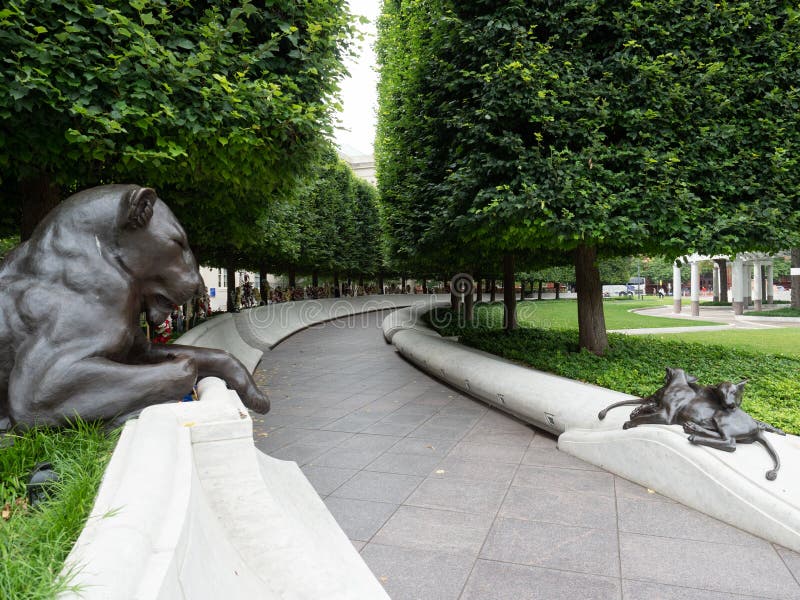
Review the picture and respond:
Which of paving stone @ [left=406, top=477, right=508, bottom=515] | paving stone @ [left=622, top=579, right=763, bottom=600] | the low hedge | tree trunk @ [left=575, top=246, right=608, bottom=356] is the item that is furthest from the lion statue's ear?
tree trunk @ [left=575, top=246, right=608, bottom=356]

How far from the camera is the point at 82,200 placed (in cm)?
328

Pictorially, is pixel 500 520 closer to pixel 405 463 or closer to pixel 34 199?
pixel 405 463

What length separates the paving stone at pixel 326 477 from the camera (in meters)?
4.70

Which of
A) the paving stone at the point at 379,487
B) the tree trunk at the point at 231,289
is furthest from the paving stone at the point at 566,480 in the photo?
the tree trunk at the point at 231,289

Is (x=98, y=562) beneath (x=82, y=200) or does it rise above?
beneath

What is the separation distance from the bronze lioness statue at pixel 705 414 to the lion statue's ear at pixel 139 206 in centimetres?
464

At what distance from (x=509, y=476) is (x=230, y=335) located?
29.1 feet

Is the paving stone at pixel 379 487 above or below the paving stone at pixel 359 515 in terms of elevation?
below

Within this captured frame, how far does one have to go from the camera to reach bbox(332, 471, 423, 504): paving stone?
4.50m

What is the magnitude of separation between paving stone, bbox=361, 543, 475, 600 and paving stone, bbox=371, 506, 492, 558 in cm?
9

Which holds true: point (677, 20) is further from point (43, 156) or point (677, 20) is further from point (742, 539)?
point (43, 156)

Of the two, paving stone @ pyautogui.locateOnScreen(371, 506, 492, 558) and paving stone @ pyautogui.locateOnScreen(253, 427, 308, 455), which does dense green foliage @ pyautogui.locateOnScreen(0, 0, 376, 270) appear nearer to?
paving stone @ pyautogui.locateOnScreen(253, 427, 308, 455)

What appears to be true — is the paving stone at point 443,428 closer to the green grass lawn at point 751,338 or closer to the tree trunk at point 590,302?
the tree trunk at point 590,302

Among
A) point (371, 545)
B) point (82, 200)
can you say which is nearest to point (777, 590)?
point (371, 545)
